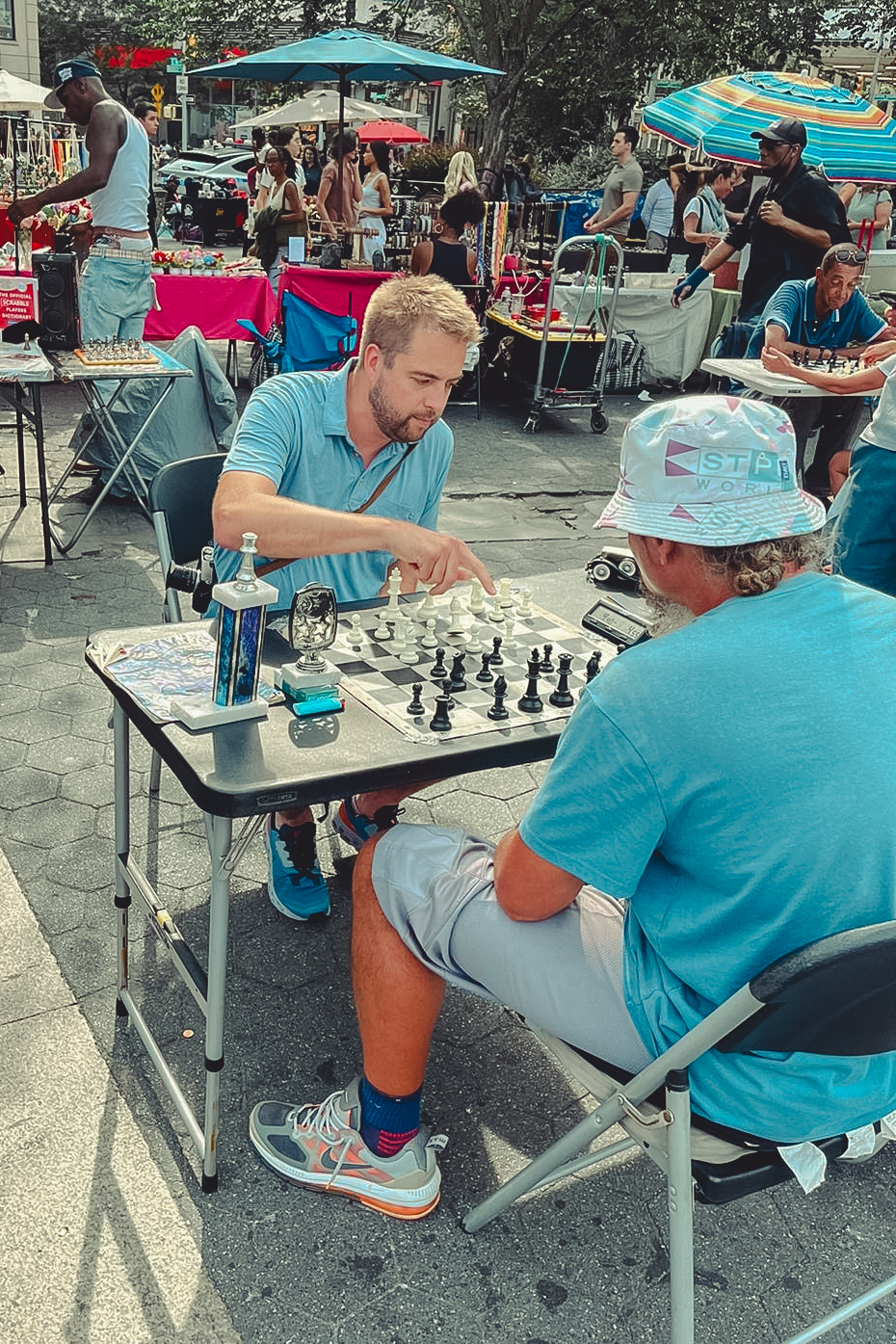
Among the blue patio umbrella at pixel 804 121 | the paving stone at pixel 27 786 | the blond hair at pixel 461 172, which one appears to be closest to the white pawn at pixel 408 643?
the paving stone at pixel 27 786

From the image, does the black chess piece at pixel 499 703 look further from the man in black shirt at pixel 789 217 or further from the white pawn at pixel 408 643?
the man in black shirt at pixel 789 217

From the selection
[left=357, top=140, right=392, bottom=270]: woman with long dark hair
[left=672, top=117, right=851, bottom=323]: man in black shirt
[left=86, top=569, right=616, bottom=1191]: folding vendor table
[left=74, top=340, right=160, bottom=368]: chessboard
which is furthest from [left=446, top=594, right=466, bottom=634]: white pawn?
[left=357, top=140, right=392, bottom=270]: woman with long dark hair

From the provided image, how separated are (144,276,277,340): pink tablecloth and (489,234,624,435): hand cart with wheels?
204 cm

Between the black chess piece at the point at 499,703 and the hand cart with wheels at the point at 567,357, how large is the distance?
628cm

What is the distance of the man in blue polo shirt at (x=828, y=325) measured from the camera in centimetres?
589

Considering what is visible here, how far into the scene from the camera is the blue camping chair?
303 inches

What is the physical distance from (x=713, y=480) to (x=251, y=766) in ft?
2.94

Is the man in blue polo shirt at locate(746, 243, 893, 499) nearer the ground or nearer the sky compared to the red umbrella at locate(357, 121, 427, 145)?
nearer the ground

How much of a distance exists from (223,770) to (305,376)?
1413mm

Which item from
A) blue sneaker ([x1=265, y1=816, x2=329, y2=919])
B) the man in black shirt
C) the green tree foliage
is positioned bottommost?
blue sneaker ([x1=265, y1=816, x2=329, y2=919])

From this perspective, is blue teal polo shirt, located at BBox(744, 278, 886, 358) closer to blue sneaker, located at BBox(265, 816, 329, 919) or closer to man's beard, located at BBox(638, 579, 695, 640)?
blue sneaker, located at BBox(265, 816, 329, 919)

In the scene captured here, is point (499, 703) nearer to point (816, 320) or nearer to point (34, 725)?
point (34, 725)

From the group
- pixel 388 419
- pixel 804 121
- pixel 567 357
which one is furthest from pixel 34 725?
pixel 804 121

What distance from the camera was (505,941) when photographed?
6.12 feet
